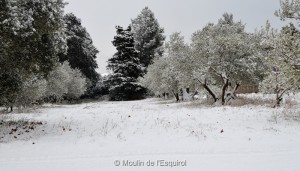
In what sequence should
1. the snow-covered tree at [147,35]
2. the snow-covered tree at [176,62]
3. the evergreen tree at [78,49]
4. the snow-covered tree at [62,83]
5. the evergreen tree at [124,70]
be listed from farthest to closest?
the snow-covered tree at [147,35], the evergreen tree at [78,49], the evergreen tree at [124,70], the snow-covered tree at [62,83], the snow-covered tree at [176,62]

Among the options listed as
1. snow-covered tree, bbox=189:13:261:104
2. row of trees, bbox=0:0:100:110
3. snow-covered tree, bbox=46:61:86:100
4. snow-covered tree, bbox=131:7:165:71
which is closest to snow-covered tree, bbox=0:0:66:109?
row of trees, bbox=0:0:100:110

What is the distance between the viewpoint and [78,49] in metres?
62.9

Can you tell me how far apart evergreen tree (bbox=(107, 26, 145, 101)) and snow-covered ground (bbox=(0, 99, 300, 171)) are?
149 ft

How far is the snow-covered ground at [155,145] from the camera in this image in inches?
329

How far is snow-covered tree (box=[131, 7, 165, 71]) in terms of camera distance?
73.2 m

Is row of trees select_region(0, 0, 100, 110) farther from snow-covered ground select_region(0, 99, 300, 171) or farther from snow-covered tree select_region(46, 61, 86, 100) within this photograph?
snow-covered tree select_region(46, 61, 86, 100)

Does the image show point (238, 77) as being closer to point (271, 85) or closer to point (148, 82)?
point (271, 85)

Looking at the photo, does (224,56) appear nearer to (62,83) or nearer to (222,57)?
(222,57)

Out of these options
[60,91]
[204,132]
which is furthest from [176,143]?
[60,91]

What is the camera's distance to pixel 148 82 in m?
54.4

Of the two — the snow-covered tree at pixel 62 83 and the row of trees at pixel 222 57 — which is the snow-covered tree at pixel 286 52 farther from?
the snow-covered tree at pixel 62 83

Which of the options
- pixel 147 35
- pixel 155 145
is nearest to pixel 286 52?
pixel 155 145

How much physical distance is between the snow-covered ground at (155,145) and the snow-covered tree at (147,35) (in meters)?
58.0

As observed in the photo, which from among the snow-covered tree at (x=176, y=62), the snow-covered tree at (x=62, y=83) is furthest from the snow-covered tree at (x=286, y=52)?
the snow-covered tree at (x=62, y=83)
